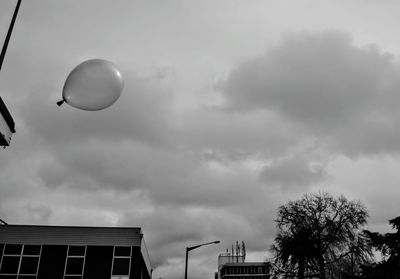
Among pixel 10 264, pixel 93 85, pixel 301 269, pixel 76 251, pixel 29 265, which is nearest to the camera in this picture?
pixel 93 85

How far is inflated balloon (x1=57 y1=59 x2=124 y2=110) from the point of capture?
23.4 ft

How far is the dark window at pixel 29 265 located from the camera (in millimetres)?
25109

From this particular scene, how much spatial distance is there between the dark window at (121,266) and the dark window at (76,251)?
2384mm

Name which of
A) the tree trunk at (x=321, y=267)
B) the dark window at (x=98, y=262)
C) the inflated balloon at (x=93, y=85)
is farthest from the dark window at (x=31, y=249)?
the tree trunk at (x=321, y=267)

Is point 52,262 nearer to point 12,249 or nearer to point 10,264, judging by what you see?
point 10,264

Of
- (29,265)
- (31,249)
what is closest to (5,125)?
(31,249)

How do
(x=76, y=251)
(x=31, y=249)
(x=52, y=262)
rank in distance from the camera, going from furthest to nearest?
(x=76, y=251) < (x=31, y=249) < (x=52, y=262)

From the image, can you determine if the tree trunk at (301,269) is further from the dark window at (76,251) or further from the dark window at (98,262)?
the dark window at (76,251)

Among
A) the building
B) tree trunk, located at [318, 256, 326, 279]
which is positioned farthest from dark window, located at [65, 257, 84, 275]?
tree trunk, located at [318, 256, 326, 279]

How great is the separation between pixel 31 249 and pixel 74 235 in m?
3.00

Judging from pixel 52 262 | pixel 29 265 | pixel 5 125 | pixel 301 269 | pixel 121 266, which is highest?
pixel 5 125

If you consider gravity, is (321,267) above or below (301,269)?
above

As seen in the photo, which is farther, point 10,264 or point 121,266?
point 121,266

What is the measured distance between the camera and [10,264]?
2506cm
